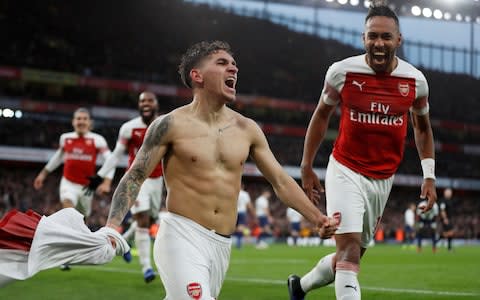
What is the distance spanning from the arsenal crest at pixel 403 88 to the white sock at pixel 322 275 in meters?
1.49

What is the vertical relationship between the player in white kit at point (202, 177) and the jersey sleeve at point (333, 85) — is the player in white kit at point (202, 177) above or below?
below

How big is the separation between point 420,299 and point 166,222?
15.1 feet

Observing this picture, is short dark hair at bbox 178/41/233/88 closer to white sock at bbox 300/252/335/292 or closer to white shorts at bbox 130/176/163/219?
white sock at bbox 300/252/335/292

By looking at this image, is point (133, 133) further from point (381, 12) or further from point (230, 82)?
point (230, 82)

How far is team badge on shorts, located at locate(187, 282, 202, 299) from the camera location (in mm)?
4356

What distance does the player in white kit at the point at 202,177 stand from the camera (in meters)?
4.52

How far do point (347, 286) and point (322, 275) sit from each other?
0.91m

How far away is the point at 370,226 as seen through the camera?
616 cm

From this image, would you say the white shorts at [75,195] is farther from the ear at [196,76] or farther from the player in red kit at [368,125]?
the ear at [196,76]

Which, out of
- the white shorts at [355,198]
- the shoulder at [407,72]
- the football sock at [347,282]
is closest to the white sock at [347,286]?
the football sock at [347,282]

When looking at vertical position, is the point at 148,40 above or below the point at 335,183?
above

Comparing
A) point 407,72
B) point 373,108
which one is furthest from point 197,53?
point 407,72

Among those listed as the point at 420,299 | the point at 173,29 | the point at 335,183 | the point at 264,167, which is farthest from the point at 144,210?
the point at 173,29

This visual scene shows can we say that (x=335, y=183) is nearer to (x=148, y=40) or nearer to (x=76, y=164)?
(x=76, y=164)
